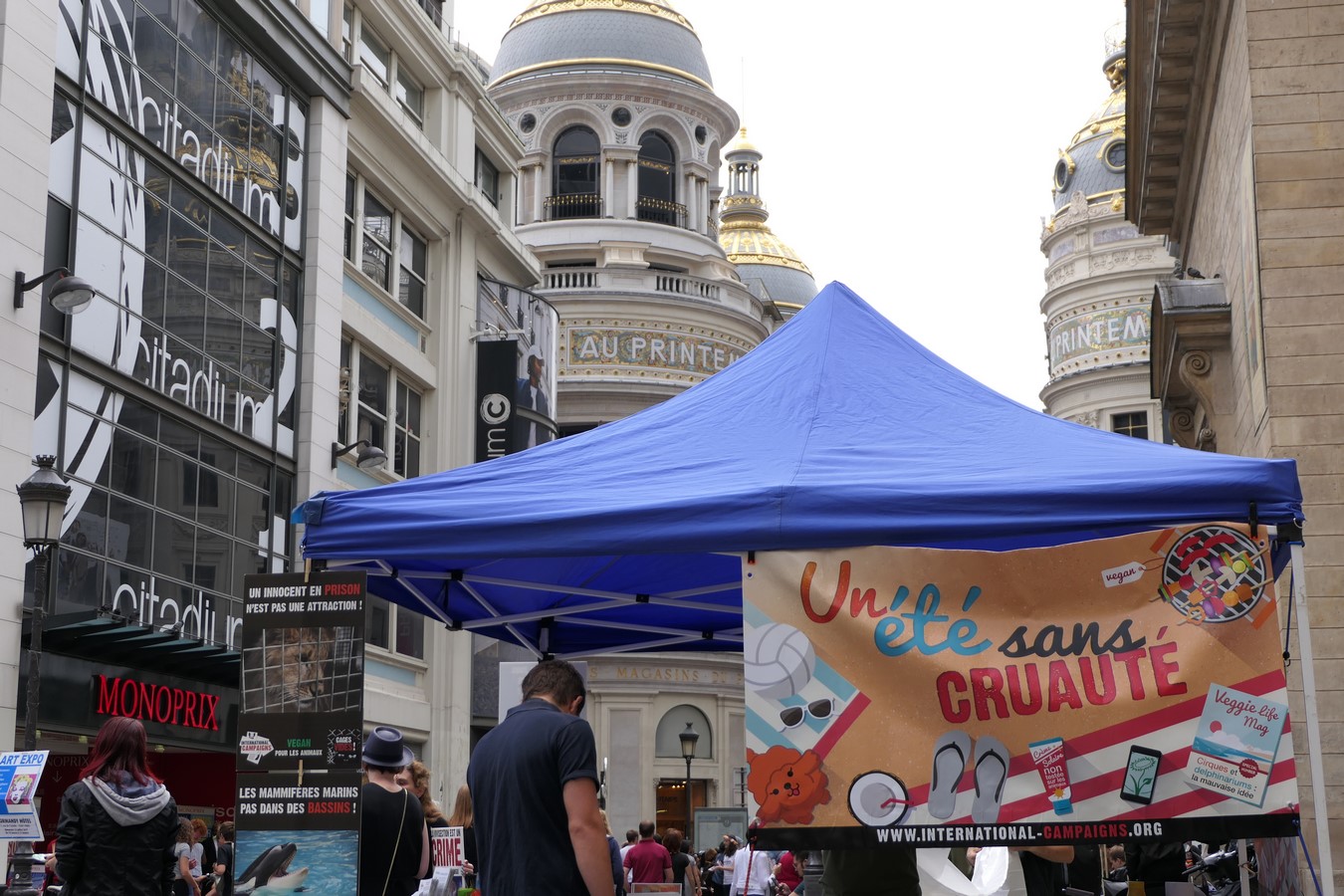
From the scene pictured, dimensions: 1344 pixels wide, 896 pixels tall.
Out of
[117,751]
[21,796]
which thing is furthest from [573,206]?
[117,751]

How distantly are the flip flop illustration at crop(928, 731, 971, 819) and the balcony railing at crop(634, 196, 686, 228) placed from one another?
54.6 m

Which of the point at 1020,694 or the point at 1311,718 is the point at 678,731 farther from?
the point at 1311,718

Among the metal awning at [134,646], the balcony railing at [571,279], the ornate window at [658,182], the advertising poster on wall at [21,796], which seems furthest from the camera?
the ornate window at [658,182]

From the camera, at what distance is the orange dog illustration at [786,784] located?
24.1 feet

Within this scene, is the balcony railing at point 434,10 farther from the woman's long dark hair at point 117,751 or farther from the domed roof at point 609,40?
the woman's long dark hair at point 117,751

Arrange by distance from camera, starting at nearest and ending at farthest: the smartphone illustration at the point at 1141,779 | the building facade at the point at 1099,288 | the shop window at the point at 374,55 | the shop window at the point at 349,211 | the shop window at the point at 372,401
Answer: the smartphone illustration at the point at 1141,779, the shop window at the point at 349,211, the shop window at the point at 372,401, the shop window at the point at 374,55, the building facade at the point at 1099,288

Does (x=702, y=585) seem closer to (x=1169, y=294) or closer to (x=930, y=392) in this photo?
(x=930, y=392)

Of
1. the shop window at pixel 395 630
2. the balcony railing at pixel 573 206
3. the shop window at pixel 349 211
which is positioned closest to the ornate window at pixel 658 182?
the balcony railing at pixel 573 206

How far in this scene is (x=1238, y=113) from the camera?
14891 mm

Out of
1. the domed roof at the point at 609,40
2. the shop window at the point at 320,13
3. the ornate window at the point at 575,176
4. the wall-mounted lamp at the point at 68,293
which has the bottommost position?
the wall-mounted lamp at the point at 68,293

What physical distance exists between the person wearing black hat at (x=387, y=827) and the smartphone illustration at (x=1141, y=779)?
3.57 m

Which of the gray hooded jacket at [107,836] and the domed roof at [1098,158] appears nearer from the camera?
the gray hooded jacket at [107,836]

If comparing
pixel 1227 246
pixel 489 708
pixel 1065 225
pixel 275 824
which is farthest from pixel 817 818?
pixel 1065 225

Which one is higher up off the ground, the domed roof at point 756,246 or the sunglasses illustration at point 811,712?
the domed roof at point 756,246
